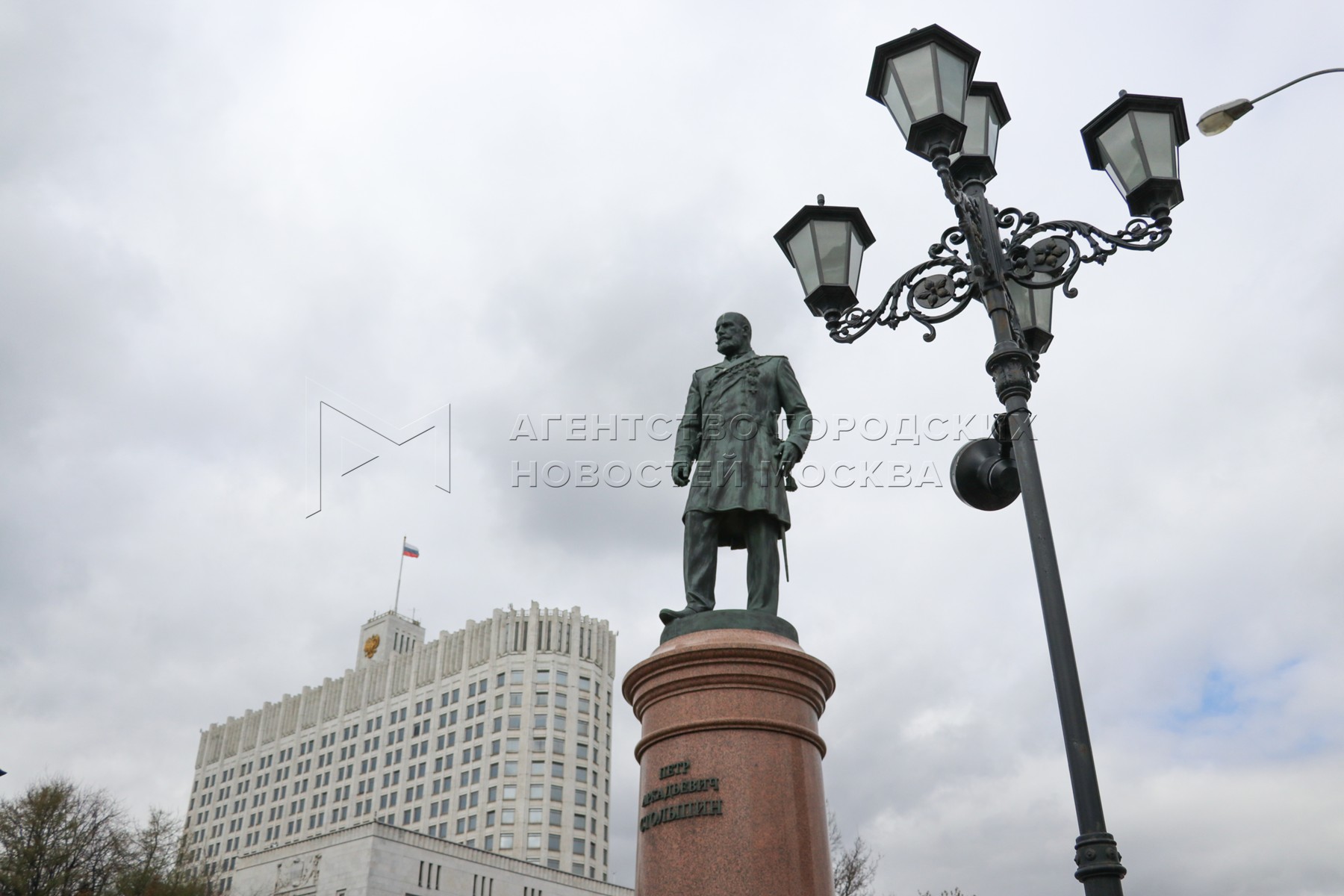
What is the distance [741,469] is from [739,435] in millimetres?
311

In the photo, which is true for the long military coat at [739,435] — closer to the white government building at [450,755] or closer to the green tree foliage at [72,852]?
the green tree foliage at [72,852]

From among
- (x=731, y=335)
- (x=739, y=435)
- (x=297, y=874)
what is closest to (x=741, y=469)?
(x=739, y=435)

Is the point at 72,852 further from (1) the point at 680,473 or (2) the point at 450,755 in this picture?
(2) the point at 450,755

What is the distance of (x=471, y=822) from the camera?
3378 inches

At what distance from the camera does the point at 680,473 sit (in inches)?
327

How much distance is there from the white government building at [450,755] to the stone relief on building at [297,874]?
10.5m

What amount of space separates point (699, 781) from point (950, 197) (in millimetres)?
4060

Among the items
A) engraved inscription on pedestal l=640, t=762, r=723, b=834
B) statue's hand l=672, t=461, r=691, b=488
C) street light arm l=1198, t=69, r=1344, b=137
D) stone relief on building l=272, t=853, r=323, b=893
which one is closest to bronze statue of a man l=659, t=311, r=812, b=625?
statue's hand l=672, t=461, r=691, b=488

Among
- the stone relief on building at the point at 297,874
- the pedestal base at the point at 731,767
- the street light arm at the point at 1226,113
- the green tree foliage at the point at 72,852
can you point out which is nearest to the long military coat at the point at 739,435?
the pedestal base at the point at 731,767

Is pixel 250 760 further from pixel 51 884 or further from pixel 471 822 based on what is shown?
pixel 51 884

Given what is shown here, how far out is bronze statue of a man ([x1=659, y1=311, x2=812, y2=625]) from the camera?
779 centimetres

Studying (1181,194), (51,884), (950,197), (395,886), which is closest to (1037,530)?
(950,197)

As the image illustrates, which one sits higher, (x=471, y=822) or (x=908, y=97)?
(x=471, y=822)

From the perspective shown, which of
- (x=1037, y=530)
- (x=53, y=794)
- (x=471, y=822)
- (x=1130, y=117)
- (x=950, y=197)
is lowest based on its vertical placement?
(x=1037, y=530)
